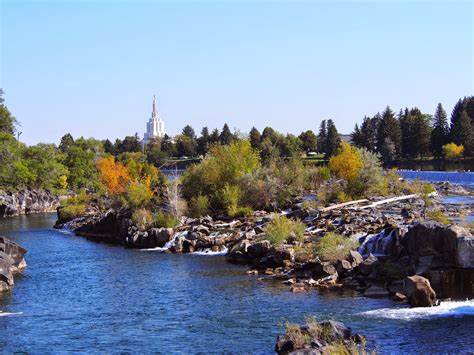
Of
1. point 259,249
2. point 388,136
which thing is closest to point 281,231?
point 259,249

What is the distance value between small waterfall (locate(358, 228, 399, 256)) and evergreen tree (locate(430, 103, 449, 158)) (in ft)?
288

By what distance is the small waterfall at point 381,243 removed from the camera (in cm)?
3823

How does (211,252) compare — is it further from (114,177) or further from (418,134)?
(418,134)

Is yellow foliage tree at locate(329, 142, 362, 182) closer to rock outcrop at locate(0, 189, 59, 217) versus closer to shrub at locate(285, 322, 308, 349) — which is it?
shrub at locate(285, 322, 308, 349)

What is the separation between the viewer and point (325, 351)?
2125 centimetres

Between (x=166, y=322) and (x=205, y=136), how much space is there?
15584cm

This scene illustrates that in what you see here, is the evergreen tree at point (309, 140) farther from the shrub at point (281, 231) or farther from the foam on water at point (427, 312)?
the foam on water at point (427, 312)

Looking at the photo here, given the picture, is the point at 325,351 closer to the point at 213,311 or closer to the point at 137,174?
the point at 213,311

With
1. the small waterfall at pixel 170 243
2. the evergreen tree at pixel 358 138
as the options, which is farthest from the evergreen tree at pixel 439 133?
the small waterfall at pixel 170 243

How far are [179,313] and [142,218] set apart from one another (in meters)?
31.0

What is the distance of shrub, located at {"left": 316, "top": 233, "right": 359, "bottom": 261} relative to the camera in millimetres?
38531

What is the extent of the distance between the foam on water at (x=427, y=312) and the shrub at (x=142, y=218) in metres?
34.3

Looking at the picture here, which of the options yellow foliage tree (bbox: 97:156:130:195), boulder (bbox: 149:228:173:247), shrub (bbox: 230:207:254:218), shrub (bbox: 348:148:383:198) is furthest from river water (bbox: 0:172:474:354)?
yellow foliage tree (bbox: 97:156:130:195)

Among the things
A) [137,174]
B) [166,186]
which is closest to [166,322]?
[166,186]
